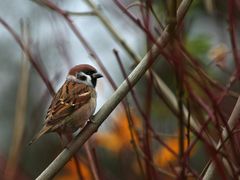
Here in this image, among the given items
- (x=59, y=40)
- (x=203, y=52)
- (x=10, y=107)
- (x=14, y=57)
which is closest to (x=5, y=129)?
(x=10, y=107)

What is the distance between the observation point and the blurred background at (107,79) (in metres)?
3.17

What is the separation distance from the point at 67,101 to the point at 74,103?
0.06 meters

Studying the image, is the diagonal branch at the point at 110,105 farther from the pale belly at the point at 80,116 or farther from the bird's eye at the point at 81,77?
the bird's eye at the point at 81,77

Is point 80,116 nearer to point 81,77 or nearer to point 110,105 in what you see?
point 81,77

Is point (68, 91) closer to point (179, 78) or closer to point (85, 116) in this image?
point (85, 116)

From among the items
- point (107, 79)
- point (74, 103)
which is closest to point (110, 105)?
point (107, 79)

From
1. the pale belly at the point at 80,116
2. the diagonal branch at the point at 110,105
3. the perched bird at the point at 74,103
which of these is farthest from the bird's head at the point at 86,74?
the diagonal branch at the point at 110,105

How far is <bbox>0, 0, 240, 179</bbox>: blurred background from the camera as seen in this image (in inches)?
125

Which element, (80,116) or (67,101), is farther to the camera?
(67,101)

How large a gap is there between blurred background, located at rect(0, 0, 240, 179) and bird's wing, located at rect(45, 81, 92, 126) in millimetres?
82

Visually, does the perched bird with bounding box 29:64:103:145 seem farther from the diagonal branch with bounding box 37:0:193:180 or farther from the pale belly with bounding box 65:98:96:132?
the diagonal branch with bounding box 37:0:193:180

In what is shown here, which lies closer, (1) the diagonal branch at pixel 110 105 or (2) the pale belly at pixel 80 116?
(1) the diagonal branch at pixel 110 105

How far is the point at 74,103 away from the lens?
4348 mm

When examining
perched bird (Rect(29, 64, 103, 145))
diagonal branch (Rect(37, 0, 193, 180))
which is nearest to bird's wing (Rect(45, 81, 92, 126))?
perched bird (Rect(29, 64, 103, 145))
